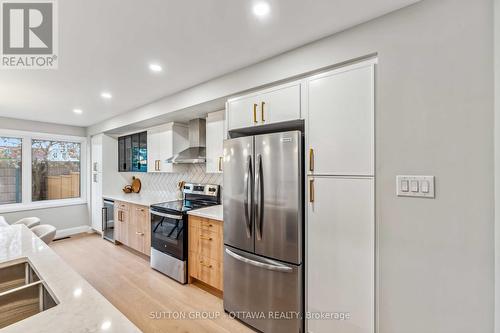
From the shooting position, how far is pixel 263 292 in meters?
1.98

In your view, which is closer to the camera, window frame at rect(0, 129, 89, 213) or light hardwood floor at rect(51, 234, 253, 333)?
light hardwood floor at rect(51, 234, 253, 333)

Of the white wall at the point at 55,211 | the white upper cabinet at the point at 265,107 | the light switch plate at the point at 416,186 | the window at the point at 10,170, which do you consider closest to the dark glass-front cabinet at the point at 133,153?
the white wall at the point at 55,211

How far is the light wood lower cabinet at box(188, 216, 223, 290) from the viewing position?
2.51 m

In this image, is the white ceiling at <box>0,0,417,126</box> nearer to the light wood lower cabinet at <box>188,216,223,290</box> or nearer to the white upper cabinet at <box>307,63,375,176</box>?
the white upper cabinet at <box>307,63,375,176</box>

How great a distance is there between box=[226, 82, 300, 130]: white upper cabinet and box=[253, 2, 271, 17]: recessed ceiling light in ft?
1.93

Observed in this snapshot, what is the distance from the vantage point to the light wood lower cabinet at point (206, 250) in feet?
8.23

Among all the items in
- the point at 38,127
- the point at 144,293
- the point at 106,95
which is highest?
the point at 106,95

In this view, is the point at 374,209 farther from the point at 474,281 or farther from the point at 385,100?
the point at 385,100

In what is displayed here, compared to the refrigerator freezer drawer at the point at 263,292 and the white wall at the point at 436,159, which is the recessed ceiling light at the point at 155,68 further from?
the refrigerator freezer drawer at the point at 263,292

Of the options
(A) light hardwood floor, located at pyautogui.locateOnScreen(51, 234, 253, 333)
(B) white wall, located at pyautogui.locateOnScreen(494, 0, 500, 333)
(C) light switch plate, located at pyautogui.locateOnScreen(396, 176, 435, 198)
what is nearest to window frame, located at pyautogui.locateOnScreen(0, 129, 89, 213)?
(A) light hardwood floor, located at pyautogui.locateOnScreen(51, 234, 253, 333)

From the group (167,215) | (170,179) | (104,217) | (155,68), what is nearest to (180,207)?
(167,215)

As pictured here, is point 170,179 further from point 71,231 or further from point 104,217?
point 71,231

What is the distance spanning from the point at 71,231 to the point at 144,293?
361 cm

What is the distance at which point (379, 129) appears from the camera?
5.06ft
